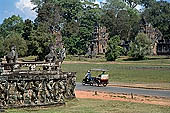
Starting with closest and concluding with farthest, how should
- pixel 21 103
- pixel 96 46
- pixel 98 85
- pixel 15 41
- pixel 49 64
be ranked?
pixel 21 103 → pixel 49 64 → pixel 98 85 → pixel 15 41 → pixel 96 46

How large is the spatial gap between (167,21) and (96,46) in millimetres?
31788

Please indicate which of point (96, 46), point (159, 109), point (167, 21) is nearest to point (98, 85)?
point (159, 109)

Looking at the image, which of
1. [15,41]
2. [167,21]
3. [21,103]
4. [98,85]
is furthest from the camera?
[167,21]

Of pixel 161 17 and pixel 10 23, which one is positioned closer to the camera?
pixel 161 17

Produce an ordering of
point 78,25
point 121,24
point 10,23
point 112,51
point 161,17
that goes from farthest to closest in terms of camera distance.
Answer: point 10,23
point 161,17
point 78,25
point 121,24
point 112,51

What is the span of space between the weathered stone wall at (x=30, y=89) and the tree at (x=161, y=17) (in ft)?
342

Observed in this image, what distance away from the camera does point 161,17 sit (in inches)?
5458

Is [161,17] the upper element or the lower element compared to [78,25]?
upper

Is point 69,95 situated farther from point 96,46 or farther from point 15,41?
point 96,46

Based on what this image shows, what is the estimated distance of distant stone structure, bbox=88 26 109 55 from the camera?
12356cm

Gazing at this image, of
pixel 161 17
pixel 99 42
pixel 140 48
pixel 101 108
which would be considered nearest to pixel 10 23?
pixel 99 42

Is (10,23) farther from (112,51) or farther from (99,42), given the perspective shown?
(112,51)

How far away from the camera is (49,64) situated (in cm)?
2638

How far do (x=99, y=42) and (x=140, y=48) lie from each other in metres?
28.6
